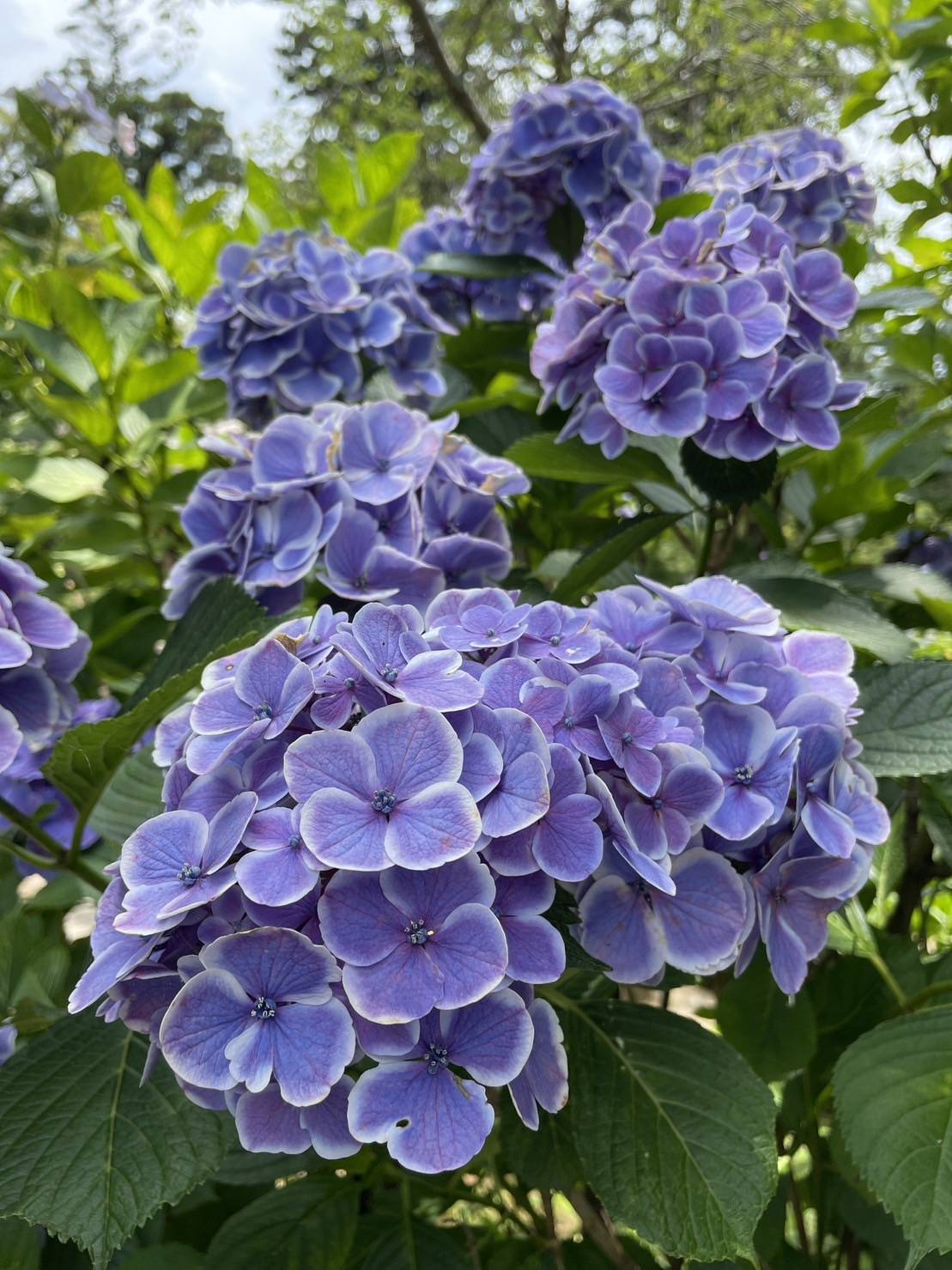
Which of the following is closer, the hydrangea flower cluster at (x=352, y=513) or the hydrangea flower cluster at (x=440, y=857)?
the hydrangea flower cluster at (x=440, y=857)

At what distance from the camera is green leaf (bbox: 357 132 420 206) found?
203 cm

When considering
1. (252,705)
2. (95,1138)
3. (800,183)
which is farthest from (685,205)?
(95,1138)

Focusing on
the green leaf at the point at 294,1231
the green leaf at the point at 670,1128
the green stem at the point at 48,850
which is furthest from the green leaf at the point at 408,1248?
the green stem at the point at 48,850

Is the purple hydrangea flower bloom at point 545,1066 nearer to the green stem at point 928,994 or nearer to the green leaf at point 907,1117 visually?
the green leaf at point 907,1117

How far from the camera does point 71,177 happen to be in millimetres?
1670

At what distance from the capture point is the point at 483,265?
169cm

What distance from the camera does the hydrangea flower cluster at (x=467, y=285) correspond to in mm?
1824

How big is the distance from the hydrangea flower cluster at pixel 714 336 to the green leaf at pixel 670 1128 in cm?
61

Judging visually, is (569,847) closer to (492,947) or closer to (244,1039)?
(492,947)

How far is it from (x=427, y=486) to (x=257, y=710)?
482 millimetres

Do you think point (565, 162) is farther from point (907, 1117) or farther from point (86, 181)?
point (907, 1117)

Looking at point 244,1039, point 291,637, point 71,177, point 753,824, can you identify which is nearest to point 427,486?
point 291,637

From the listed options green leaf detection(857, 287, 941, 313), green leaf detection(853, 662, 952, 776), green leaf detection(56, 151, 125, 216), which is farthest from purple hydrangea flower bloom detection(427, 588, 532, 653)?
green leaf detection(56, 151, 125, 216)

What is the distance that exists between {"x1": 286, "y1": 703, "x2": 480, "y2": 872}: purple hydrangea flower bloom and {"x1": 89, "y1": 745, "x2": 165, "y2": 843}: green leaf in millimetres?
466
